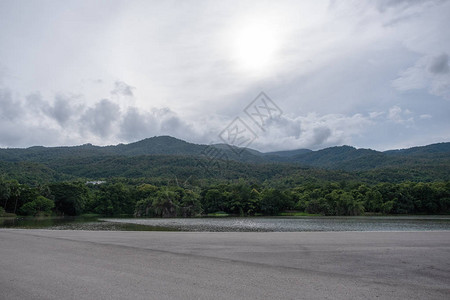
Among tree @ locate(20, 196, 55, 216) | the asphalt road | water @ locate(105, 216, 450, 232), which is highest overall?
tree @ locate(20, 196, 55, 216)

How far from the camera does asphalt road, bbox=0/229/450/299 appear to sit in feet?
29.7

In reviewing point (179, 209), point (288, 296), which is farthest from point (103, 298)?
point (179, 209)

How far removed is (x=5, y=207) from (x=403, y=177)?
510ft

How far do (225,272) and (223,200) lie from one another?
98.1 m

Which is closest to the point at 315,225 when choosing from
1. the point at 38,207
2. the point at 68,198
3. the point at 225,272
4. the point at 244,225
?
the point at 244,225

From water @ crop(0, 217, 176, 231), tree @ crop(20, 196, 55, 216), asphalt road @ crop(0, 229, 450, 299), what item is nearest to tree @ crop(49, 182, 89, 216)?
tree @ crop(20, 196, 55, 216)

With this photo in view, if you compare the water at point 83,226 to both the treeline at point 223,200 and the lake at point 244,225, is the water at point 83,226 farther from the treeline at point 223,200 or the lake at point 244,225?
the treeline at point 223,200

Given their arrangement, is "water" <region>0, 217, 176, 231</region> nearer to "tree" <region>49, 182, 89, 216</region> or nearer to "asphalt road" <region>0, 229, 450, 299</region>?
"asphalt road" <region>0, 229, 450, 299</region>

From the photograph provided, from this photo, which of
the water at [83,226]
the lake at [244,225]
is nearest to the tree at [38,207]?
the lake at [244,225]

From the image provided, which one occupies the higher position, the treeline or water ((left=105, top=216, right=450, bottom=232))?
the treeline

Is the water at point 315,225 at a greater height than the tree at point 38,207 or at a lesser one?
lesser

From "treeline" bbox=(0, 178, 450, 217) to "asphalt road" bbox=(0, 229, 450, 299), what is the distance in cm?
7771

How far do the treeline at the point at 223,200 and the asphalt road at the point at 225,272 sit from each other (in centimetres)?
7771

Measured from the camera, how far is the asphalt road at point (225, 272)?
9055 millimetres
